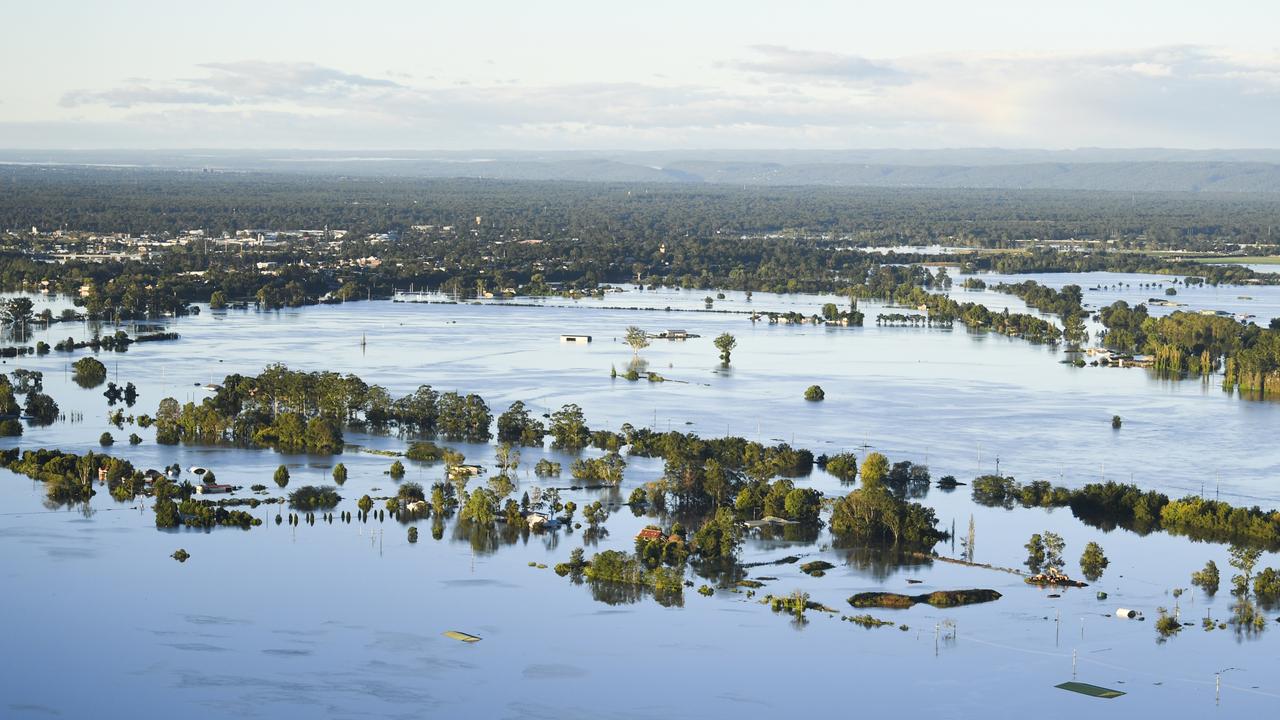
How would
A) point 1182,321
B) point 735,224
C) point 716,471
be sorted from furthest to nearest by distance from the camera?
point 735,224 → point 1182,321 → point 716,471

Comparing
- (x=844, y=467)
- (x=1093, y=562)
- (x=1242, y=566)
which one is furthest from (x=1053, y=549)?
(x=844, y=467)

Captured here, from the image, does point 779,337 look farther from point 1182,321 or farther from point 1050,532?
point 1050,532

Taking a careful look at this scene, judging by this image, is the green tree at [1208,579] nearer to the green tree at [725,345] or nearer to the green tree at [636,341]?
the green tree at [725,345]

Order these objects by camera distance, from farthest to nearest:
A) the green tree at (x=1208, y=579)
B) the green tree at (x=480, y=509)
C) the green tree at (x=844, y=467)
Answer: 1. the green tree at (x=844, y=467)
2. the green tree at (x=480, y=509)
3. the green tree at (x=1208, y=579)

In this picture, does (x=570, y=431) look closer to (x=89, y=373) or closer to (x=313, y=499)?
(x=313, y=499)

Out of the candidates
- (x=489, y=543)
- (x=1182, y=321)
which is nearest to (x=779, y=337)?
(x=1182, y=321)

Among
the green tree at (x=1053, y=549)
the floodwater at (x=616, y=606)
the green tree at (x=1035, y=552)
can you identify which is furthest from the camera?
the green tree at (x=1053, y=549)

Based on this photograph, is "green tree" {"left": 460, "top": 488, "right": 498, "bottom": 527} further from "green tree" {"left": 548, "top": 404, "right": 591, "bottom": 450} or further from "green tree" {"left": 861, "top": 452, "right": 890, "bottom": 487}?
"green tree" {"left": 861, "top": 452, "right": 890, "bottom": 487}

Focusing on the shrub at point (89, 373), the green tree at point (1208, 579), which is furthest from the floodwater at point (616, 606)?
the shrub at point (89, 373)

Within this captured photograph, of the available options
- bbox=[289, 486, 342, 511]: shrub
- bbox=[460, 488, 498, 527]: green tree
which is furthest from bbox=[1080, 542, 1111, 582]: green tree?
bbox=[289, 486, 342, 511]: shrub
